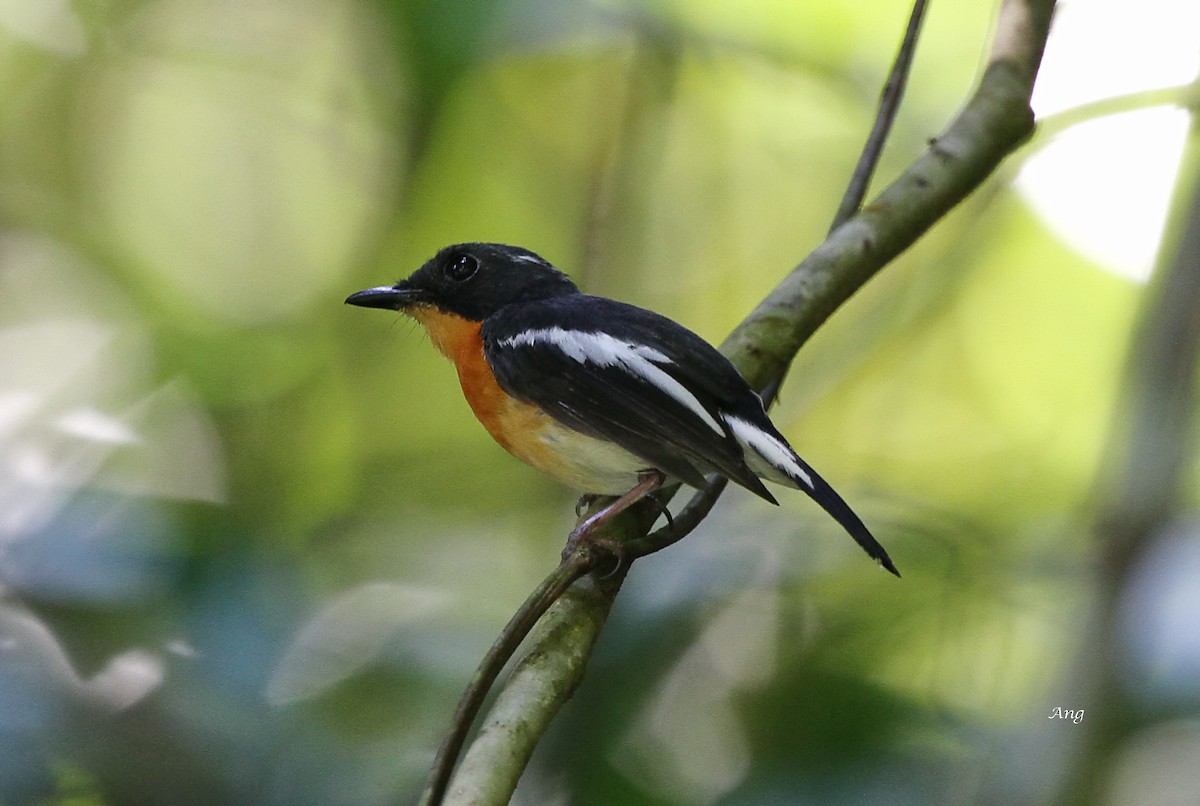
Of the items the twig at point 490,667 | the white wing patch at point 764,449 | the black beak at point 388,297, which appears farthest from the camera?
the black beak at point 388,297

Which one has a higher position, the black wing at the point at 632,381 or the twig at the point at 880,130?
the twig at the point at 880,130

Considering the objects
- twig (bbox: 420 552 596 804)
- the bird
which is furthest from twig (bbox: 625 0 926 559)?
twig (bbox: 420 552 596 804)

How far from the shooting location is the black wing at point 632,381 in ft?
7.09

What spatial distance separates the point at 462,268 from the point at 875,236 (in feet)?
3.35

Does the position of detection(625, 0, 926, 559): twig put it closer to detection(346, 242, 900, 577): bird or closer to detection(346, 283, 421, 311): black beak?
detection(346, 242, 900, 577): bird

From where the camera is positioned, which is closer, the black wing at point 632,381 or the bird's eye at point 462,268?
the black wing at point 632,381

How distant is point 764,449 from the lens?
2252 millimetres

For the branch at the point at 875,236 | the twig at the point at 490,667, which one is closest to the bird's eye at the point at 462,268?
the branch at the point at 875,236

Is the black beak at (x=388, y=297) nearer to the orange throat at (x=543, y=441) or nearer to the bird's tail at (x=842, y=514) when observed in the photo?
the orange throat at (x=543, y=441)

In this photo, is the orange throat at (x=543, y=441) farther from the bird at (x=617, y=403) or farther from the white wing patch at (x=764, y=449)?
the white wing patch at (x=764, y=449)

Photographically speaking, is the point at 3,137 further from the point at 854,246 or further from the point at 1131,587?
the point at 1131,587

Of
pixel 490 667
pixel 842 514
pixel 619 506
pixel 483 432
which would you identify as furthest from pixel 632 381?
pixel 483 432

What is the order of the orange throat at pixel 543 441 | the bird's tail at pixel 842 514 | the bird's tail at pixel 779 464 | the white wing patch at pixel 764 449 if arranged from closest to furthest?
1. the bird's tail at pixel 842 514
2. the bird's tail at pixel 779 464
3. the white wing patch at pixel 764 449
4. the orange throat at pixel 543 441

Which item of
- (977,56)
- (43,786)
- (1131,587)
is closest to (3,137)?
(43,786)
